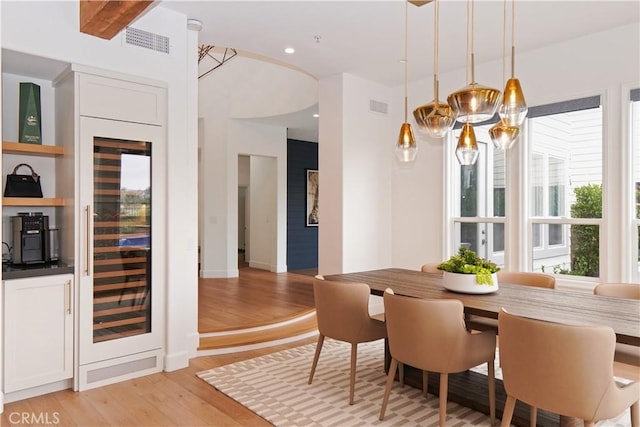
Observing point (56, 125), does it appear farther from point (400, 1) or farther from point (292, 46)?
point (400, 1)

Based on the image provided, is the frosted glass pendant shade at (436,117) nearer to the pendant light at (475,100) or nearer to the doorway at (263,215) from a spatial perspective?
the pendant light at (475,100)

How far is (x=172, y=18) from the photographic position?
3721 millimetres

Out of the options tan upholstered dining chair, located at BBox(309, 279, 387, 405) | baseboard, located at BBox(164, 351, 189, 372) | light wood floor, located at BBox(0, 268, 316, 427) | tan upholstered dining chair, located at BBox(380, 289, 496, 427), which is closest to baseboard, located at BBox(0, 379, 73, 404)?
light wood floor, located at BBox(0, 268, 316, 427)

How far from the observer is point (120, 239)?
3.51 metres

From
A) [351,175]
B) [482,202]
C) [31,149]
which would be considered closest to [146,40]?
[31,149]

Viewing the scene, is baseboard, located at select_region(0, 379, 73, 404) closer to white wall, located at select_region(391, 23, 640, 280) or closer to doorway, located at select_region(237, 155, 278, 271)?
white wall, located at select_region(391, 23, 640, 280)

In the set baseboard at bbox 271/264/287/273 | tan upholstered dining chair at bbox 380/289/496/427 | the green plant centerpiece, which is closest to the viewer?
tan upholstered dining chair at bbox 380/289/496/427

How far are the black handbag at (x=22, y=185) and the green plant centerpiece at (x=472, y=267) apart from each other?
3.21m

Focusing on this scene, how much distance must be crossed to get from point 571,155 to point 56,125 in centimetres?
486

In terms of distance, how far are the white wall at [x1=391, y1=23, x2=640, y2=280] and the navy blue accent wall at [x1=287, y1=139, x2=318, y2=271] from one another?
3.48 meters

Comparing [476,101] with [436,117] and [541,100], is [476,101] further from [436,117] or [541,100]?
[541,100]

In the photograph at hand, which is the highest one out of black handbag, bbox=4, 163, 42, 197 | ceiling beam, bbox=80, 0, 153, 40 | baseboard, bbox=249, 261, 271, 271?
ceiling beam, bbox=80, 0, 153, 40

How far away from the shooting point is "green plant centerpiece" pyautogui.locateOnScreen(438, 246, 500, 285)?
2.95m

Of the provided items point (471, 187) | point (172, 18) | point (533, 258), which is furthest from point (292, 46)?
point (533, 258)
